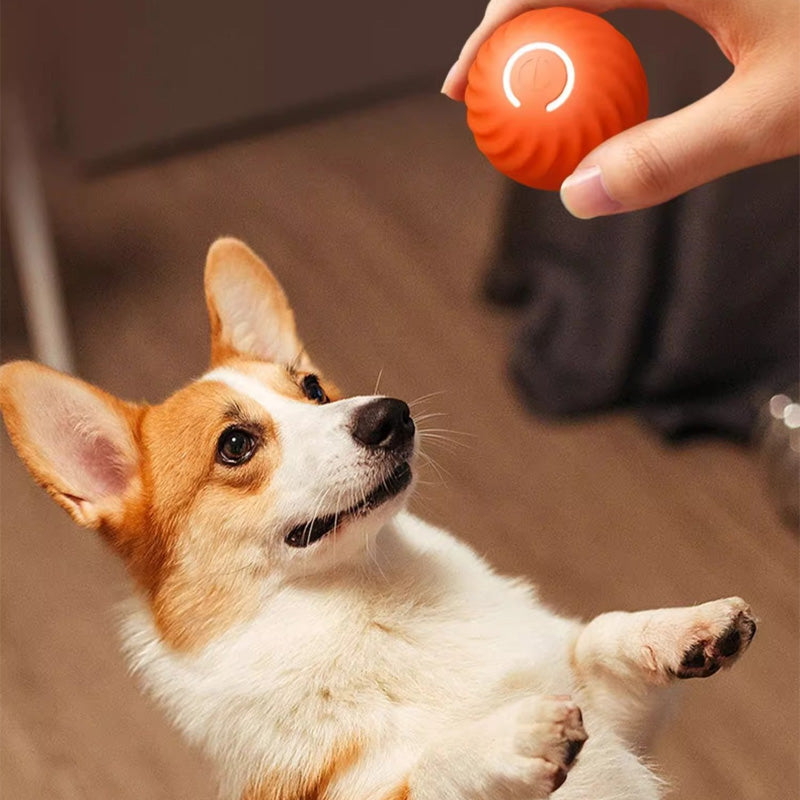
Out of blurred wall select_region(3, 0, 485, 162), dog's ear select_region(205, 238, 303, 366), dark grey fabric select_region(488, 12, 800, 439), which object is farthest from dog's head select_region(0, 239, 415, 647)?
blurred wall select_region(3, 0, 485, 162)

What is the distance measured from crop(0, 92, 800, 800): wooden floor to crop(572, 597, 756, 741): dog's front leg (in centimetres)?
63

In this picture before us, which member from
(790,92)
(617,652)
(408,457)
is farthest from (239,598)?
(790,92)

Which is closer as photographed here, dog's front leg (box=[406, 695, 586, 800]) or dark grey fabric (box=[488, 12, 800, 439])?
dog's front leg (box=[406, 695, 586, 800])

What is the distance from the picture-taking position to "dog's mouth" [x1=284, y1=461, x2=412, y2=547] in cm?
109

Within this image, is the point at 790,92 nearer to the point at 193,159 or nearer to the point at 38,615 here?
the point at 38,615

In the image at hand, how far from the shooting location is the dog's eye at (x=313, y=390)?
4.17ft

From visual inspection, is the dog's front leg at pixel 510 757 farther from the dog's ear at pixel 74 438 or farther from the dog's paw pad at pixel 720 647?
the dog's ear at pixel 74 438

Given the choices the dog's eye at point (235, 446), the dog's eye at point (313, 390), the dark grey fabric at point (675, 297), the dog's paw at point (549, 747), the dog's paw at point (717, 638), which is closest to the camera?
the dog's paw at point (549, 747)

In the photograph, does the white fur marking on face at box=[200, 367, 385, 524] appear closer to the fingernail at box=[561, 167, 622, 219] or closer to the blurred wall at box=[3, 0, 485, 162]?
the fingernail at box=[561, 167, 622, 219]

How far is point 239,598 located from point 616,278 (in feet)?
4.29

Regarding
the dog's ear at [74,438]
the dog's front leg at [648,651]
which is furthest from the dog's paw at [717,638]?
the dog's ear at [74,438]

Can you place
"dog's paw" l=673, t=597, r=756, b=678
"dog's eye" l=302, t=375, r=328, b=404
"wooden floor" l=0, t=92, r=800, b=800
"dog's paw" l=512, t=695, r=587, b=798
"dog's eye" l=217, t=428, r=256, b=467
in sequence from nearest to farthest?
1. "dog's paw" l=512, t=695, r=587, b=798
2. "dog's paw" l=673, t=597, r=756, b=678
3. "dog's eye" l=217, t=428, r=256, b=467
4. "dog's eye" l=302, t=375, r=328, b=404
5. "wooden floor" l=0, t=92, r=800, b=800

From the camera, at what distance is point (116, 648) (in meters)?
1.90

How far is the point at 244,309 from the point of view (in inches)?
54.5
